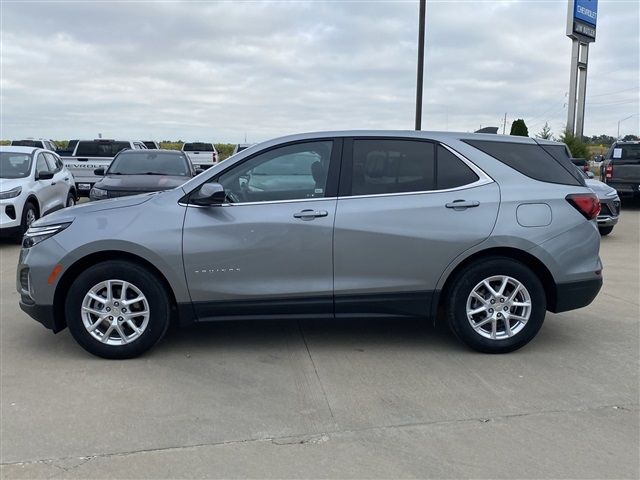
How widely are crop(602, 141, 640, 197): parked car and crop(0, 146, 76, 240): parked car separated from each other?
13404mm

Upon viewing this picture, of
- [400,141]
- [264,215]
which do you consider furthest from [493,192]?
[264,215]

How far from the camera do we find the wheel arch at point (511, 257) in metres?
4.77

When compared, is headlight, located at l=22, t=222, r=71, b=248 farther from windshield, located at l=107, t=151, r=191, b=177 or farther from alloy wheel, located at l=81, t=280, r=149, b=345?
windshield, located at l=107, t=151, r=191, b=177

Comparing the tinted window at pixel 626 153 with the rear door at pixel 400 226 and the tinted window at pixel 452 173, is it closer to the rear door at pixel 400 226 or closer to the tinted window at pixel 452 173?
the tinted window at pixel 452 173

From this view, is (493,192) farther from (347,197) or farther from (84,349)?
(84,349)

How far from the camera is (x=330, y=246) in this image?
4.59 meters

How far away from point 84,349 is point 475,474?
10.5 feet

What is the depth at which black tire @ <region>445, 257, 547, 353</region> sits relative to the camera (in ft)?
15.5

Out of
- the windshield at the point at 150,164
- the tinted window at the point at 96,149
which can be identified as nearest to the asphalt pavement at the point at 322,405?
the windshield at the point at 150,164

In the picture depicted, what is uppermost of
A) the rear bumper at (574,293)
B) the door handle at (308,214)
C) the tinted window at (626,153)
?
the tinted window at (626,153)

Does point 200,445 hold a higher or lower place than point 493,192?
lower

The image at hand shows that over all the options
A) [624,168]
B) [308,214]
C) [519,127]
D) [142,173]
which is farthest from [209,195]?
A: [519,127]

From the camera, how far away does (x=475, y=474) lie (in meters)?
3.08

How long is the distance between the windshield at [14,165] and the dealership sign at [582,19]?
25453 mm
